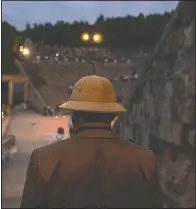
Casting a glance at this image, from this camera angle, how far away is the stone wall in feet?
31.8

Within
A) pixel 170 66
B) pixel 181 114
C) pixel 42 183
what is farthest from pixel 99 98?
pixel 170 66

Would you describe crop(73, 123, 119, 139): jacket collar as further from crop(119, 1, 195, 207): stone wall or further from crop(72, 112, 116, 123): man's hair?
crop(119, 1, 195, 207): stone wall

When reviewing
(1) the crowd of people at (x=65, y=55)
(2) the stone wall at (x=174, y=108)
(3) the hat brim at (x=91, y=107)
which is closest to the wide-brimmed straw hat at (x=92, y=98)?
(3) the hat brim at (x=91, y=107)

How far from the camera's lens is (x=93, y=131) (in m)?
2.17

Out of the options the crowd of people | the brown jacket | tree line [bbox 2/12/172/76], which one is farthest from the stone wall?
tree line [bbox 2/12/172/76]

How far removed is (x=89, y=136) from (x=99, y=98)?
0.18m

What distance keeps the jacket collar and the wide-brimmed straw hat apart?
0.08m

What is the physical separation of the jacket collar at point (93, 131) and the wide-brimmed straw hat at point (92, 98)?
79 mm

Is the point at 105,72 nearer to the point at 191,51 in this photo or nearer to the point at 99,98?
the point at 191,51

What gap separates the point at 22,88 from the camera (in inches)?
1574

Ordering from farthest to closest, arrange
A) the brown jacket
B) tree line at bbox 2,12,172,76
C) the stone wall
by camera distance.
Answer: tree line at bbox 2,12,172,76, the stone wall, the brown jacket

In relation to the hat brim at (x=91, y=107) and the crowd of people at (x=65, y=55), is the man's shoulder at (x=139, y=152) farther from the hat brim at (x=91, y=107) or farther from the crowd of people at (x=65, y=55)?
the crowd of people at (x=65, y=55)

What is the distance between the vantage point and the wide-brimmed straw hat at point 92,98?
2.15 metres

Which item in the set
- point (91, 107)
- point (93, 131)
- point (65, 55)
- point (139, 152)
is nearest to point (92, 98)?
point (91, 107)
